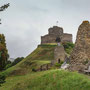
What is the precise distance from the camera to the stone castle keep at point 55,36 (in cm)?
7500

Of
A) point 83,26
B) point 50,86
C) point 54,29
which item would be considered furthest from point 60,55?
point 54,29

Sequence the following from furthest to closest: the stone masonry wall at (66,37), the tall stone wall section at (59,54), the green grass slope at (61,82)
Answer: the stone masonry wall at (66,37)
the tall stone wall section at (59,54)
the green grass slope at (61,82)

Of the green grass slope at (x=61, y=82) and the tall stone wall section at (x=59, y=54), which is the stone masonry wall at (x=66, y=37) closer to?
the tall stone wall section at (x=59, y=54)

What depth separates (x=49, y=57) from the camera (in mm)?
55281

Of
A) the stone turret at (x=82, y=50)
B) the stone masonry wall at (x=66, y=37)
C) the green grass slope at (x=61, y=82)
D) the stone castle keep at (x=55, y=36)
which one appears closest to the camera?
the green grass slope at (x=61, y=82)

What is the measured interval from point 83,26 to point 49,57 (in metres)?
34.4

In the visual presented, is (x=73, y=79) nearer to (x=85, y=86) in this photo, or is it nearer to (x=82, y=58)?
(x=85, y=86)

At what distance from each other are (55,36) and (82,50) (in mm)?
54946

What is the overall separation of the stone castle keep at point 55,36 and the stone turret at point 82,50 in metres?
53.3

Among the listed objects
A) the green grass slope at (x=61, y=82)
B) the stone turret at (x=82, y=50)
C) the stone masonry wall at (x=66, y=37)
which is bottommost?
the green grass slope at (x=61, y=82)

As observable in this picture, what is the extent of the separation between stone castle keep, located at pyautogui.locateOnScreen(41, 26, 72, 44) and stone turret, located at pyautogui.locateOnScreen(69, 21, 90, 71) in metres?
53.3

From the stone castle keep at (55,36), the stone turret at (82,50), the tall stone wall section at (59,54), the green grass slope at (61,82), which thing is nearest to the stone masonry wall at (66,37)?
the stone castle keep at (55,36)

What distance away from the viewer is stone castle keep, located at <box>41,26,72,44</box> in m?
75.0

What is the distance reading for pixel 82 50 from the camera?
20.5 meters
